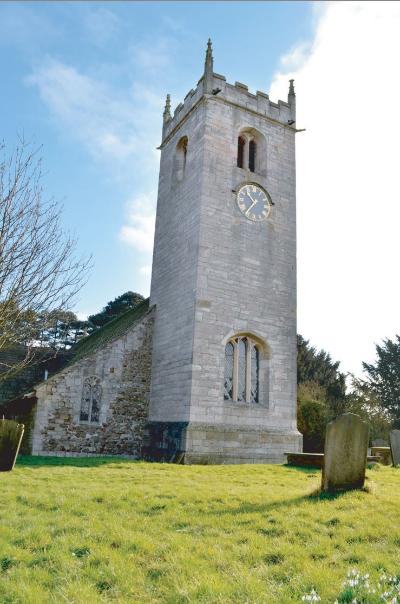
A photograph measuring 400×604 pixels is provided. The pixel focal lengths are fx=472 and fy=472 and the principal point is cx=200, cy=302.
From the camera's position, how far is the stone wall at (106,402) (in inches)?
555

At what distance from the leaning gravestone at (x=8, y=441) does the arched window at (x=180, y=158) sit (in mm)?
11028

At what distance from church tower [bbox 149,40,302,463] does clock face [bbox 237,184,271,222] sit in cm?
4

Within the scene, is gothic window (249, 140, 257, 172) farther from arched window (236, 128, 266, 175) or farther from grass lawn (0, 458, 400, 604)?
grass lawn (0, 458, 400, 604)

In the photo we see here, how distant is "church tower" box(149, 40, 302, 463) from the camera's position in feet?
44.4

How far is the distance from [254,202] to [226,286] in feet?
11.0

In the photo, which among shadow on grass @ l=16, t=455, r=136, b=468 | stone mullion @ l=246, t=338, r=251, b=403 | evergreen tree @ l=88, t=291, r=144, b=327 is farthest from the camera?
evergreen tree @ l=88, t=291, r=144, b=327

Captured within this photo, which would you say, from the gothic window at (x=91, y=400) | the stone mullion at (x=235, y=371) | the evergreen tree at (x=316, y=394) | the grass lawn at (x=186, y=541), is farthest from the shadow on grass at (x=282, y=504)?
the evergreen tree at (x=316, y=394)

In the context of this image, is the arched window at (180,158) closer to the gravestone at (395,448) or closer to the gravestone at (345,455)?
the gravestone at (395,448)

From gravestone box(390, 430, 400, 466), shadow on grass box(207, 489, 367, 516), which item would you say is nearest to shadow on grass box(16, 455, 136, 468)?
shadow on grass box(207, 489, 367, 516)

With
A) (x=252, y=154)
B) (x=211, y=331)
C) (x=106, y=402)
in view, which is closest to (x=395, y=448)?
(x=211, y=331)

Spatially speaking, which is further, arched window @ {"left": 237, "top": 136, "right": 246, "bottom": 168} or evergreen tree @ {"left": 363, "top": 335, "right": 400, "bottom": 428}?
evergreen tree @ {"left": 363, "top": 335, "right": 400, "bottom": 428}

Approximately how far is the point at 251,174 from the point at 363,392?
20.4 m

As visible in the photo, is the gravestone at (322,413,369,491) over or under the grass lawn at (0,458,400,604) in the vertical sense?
over

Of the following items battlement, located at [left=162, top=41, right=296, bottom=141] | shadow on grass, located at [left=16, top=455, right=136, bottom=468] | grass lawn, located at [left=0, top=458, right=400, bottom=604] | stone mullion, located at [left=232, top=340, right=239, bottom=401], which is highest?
battlement, located at [left=162, top=41, right=296, bottom=141]
